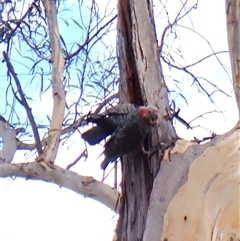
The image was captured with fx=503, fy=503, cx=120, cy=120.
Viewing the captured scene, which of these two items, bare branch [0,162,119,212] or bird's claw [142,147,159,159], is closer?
bird's claw [142,147,159,159]

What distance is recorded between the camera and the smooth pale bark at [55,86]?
192 centimetres

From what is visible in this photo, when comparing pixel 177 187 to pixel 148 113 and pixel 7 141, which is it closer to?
pixel 148 113

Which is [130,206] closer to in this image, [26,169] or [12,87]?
[26,169]

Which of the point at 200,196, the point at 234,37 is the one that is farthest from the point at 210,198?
the point at 234,37

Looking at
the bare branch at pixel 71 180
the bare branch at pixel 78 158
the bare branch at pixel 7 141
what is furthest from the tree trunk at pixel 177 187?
the bare branch at pixel 7 141

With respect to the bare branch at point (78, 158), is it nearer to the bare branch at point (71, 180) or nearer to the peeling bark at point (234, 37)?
the bare branch at point (71, 180)

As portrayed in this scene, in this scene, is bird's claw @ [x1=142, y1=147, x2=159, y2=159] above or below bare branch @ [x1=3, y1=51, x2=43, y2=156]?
below

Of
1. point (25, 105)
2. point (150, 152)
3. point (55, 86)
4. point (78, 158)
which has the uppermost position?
point (55, 86)

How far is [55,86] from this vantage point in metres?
2.06

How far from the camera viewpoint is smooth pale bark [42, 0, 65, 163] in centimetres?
192

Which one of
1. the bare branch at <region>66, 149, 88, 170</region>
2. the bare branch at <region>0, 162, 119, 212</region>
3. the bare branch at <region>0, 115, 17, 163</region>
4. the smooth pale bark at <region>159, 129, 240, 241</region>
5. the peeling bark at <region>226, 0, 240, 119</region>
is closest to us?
the smooth pale bark at <region>159, 129, 240, 241</region>

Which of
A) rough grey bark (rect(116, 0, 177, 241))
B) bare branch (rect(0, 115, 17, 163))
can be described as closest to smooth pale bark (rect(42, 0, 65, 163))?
bare branch (rect(0, 115, 17, 163))

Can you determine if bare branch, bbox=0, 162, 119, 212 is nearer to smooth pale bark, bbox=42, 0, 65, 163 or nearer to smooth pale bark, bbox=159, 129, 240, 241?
smooth pale bark, bbox=42, 0, 65, 163

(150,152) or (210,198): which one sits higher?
(150,152)
